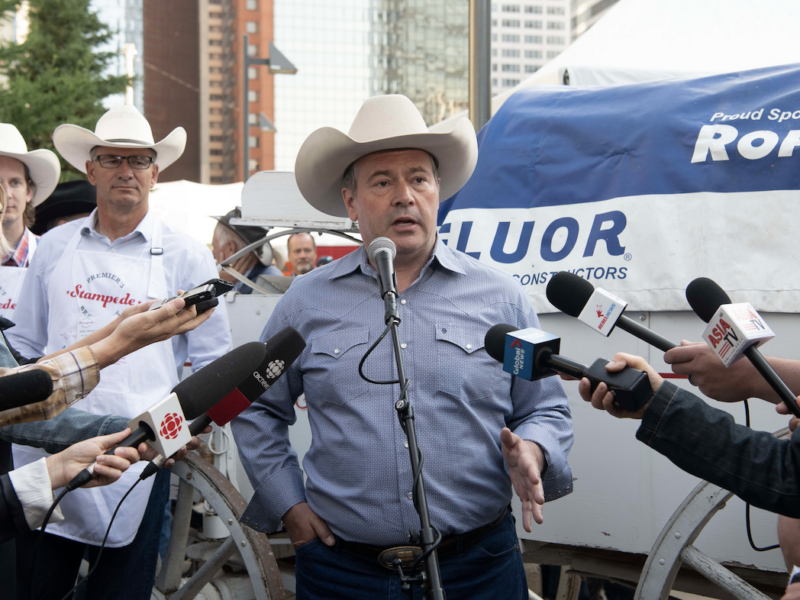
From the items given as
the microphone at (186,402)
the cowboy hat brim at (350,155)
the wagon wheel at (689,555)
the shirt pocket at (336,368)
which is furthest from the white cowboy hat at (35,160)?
the wagon wheel at (689,555)

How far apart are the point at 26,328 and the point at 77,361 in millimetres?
1707

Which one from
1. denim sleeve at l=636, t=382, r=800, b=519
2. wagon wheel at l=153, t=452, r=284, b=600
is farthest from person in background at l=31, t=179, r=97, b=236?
denim sleeve at l=636, t=382, r=800, b=519

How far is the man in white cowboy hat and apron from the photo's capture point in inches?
117

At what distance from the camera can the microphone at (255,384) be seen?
1.77m

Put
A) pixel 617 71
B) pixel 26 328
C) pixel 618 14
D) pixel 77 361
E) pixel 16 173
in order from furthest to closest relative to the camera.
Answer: pixel 618 14
pixel 617 71
pixel 16 173
pixel 26 328
pixel 77 361

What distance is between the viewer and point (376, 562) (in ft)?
7.40

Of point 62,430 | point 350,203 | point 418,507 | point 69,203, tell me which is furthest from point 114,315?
point 69,203

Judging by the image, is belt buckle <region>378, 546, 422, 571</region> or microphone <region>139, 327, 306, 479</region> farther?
belt buckle <region>378, 546, 422, 571</region>

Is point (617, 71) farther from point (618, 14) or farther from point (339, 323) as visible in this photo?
point (339, 323)

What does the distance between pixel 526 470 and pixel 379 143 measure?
1.21 metres

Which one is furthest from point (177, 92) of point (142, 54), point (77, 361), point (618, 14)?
point (77, 361)

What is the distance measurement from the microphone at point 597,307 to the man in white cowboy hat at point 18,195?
2.91 m

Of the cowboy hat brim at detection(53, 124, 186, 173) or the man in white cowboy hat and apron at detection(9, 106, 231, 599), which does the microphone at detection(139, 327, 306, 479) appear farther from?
the cowboy hat brim at detection(53, 124, 186, 173)

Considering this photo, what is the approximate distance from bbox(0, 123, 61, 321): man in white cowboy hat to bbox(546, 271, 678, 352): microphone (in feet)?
9.56
